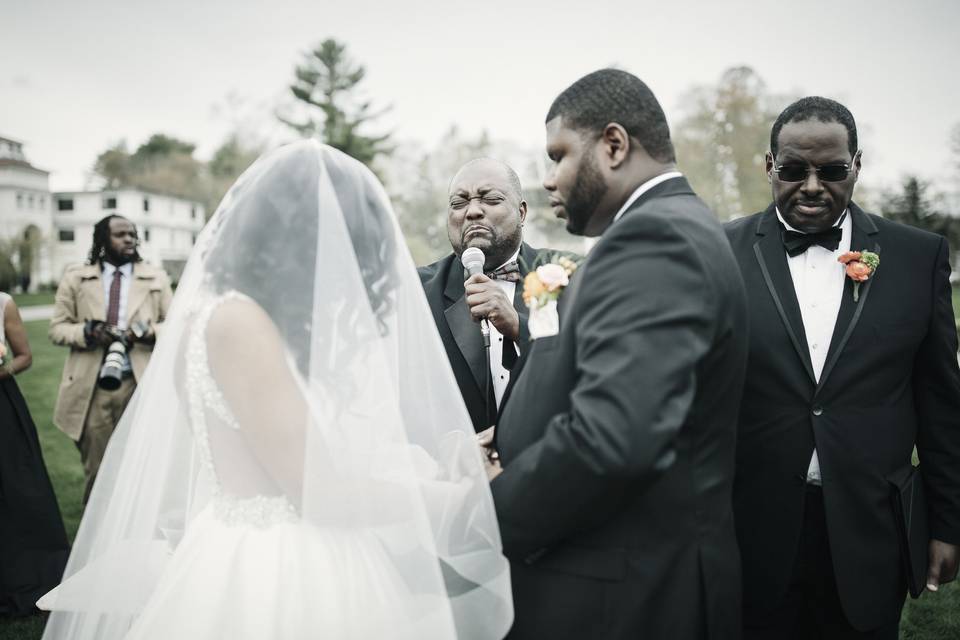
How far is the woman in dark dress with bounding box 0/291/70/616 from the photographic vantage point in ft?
15.8

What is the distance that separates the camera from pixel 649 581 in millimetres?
1854

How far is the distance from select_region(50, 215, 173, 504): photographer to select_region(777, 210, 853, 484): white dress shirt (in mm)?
5536

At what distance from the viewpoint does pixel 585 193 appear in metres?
2.07

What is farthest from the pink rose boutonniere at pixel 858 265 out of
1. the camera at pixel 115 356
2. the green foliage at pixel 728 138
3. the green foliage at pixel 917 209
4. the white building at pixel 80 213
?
the white building at pixel 80 213

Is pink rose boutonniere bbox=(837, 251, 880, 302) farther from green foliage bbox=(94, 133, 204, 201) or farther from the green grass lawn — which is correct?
green foliage bbox=(94, 133, 204, 201)

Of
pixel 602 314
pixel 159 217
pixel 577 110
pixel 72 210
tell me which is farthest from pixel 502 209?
pixel 72 210

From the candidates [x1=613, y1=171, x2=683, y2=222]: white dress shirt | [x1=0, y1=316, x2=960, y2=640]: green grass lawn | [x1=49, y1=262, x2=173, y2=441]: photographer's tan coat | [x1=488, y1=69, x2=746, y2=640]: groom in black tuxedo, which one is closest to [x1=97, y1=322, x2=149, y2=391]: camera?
[x1=49, y1=262, x2=173, y2=441]: photographer's tan coat

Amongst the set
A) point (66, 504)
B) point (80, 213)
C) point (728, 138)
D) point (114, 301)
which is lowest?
point (80, 213)

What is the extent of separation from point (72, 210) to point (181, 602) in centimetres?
8180

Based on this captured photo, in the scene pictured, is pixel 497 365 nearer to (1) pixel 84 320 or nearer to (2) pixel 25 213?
(1) pixel 84 320

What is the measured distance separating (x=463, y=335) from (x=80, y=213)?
8013 centimetres

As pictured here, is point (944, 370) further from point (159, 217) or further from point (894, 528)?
point (159, 217)

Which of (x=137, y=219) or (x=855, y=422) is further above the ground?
(x=855, y=422)

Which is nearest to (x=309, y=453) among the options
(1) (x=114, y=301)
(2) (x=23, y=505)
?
(2) (x=23, y=505)
